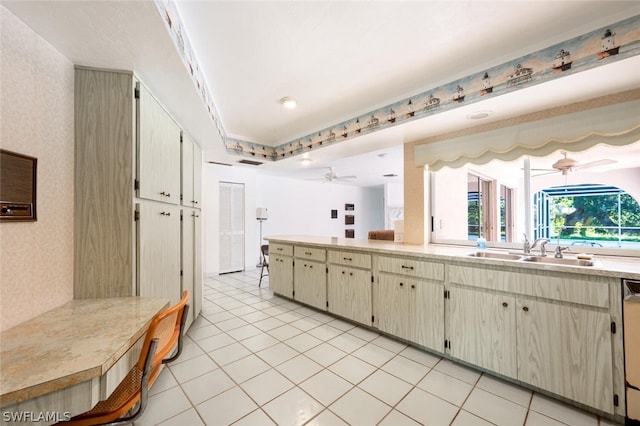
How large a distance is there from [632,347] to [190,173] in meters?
3.78

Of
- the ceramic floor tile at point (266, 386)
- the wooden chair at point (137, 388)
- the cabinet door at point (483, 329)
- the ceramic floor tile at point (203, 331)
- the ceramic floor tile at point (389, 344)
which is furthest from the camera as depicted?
the ceramic floor tile at point (203, 331)

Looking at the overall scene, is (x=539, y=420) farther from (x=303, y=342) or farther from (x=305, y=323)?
(x=305, y=323)

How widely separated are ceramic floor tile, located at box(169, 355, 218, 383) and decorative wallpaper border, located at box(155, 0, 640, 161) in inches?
90.7

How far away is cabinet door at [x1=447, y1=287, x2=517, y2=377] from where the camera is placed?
1936mm

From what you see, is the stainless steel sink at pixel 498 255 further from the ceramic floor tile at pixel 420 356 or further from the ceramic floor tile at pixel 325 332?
the ceramic floor tile at pixel 325 332

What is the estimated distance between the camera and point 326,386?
193cm

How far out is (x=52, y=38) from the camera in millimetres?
1312

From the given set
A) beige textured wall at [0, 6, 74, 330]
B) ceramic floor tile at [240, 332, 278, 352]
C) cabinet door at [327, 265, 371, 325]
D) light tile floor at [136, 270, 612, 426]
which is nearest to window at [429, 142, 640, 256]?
cabinet door at [327, 265, 371, 325]

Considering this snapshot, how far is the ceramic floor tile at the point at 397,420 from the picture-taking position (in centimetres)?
157

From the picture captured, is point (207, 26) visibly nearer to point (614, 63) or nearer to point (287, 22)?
point (287, 22)

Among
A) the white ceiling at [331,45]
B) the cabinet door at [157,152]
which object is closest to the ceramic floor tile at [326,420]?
the cabinet door at [157,152]

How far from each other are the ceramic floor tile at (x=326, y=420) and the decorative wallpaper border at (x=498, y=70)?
7.93 feet

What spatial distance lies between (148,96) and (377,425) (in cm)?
268

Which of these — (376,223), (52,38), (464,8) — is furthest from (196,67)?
(376,223)
